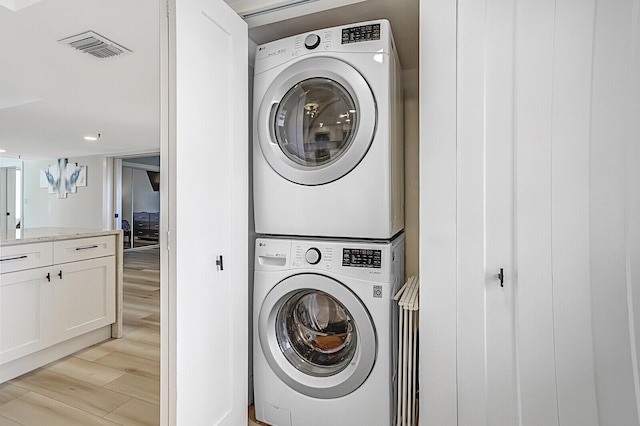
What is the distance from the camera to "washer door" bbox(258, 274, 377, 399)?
1.43 metres

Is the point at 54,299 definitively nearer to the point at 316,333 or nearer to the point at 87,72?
the point at 87,72

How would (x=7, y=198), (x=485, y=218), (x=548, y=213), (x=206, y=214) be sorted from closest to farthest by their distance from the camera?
(x=548, y=213), (x=485, y=218), (x=206, y=214), (x=7, y=198)

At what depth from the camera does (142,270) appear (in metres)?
1.63

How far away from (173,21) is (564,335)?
5.56ft

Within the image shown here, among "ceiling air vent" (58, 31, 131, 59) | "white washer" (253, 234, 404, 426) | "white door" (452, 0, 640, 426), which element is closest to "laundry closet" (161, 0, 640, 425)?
"white door" (452, 0, 640, 426)

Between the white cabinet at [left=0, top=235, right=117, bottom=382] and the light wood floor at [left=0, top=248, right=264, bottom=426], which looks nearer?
the light wood floor at [left=0, top=248, right=264, bottom=426]

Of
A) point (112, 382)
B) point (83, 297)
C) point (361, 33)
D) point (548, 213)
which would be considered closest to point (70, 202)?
point (83, 297)

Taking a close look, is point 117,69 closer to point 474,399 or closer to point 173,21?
point 173,21

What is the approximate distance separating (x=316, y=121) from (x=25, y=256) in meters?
1.94

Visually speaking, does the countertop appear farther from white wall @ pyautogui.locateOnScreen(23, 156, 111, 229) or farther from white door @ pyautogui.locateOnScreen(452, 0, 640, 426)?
white door @ pyautogui.locateOnScreen(452, 0, 640, 426)

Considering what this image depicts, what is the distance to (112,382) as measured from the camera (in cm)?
177

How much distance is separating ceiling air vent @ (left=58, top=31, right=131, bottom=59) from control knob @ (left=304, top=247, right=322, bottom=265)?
143cm

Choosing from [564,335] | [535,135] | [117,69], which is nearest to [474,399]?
[564,335]

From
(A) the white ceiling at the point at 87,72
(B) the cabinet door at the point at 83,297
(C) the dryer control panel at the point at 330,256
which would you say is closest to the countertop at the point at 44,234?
(B) the cabinet door at the point at 83,297
